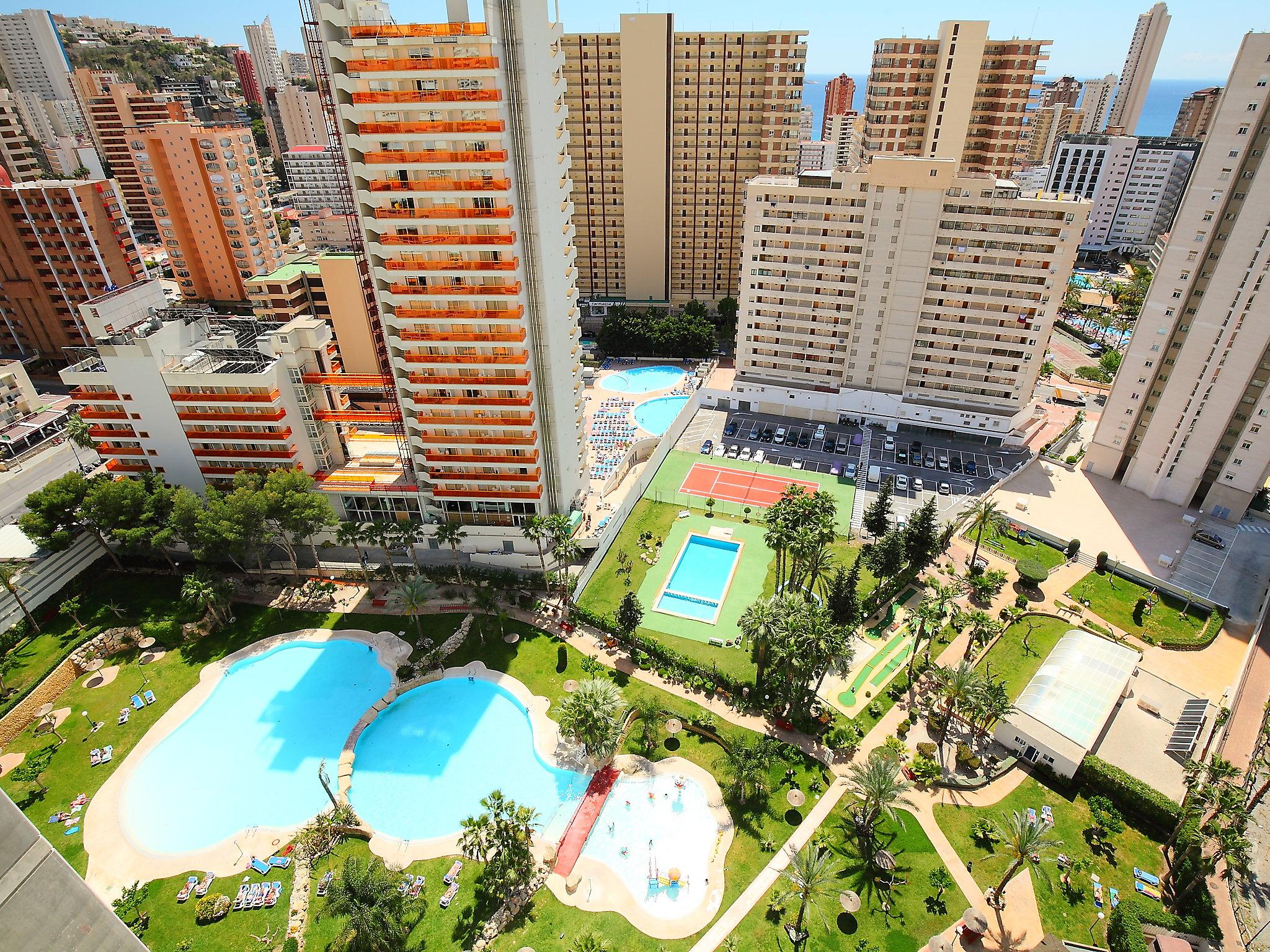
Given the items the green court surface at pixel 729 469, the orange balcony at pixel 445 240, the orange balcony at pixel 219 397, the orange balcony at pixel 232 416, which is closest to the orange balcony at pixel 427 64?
the orange balcony at pixel 445 240

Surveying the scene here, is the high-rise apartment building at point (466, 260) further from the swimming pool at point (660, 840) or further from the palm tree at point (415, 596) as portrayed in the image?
the swimming pool at point (660, 840)

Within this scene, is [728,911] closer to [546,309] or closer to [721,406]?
[546,309]

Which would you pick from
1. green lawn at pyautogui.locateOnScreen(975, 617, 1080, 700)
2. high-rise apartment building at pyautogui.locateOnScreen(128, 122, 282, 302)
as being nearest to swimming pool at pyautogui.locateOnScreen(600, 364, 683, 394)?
green lawn at pyautogui.locateOnScreen(975, 617, 1080, 700)

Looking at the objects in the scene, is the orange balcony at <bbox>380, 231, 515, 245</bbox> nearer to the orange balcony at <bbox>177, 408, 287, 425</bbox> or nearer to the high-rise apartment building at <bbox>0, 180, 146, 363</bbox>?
the orange balcony at <bbox>177, 408, 287, 425</bbox>

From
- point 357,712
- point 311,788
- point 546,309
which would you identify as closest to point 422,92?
point 546,309

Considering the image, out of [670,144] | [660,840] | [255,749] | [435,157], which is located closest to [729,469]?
[660,840]
